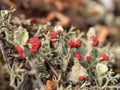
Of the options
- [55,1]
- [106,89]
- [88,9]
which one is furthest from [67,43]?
[88,9]

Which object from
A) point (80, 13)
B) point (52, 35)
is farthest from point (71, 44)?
point (80, 13)

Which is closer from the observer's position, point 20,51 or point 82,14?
point 20,51

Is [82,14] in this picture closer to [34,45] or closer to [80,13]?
[80,13]

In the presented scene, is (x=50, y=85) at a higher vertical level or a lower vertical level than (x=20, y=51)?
lower

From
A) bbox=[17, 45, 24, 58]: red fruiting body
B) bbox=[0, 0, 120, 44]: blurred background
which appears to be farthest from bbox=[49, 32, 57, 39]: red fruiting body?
bbox=[0, 0, 120, 44]: blurred background

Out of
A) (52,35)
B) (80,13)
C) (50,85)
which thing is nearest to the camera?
(50,85)

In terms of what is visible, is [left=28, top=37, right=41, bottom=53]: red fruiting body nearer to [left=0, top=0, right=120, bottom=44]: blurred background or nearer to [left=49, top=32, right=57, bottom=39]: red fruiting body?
[left=49, top=32, right=57, bottom=39]: red fruiting body

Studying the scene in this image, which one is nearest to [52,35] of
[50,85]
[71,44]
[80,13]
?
[71,44]

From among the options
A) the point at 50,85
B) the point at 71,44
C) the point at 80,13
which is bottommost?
the point at 50,85

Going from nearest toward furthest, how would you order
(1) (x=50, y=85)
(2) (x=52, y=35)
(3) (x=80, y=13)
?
(1) (x=50, y=85) < (2) (x=52, y=35) < (3) (x=80, y=13)

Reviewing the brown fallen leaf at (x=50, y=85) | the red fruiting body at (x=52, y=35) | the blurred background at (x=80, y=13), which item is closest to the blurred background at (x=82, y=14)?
the blurred background at (x=80, y=13)
